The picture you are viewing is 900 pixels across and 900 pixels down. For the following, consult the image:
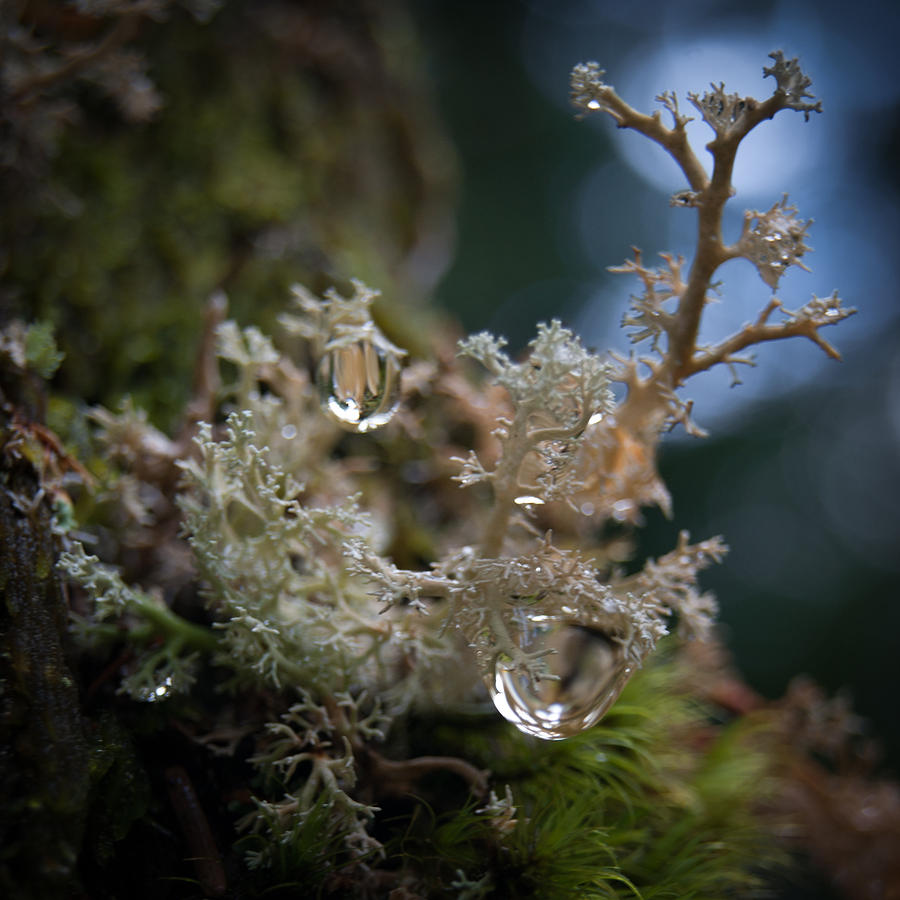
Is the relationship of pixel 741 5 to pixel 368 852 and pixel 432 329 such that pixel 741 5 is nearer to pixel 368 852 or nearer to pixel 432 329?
pixel 432 329

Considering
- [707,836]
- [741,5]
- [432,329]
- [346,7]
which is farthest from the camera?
[741,5]

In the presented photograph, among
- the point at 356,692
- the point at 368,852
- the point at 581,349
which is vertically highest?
the point at 581,349

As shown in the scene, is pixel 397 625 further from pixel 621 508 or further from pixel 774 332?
pixel 774 332

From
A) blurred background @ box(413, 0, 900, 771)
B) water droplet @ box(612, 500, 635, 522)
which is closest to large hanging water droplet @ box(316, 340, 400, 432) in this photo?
water droplet @ box(612, 500, 635, 522)

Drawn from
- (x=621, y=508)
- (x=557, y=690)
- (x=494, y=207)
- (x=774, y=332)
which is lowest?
(x=557, y=690)

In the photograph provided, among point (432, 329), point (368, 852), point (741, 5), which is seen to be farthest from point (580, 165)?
point (368, 852)

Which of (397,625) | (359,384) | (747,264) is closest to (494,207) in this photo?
(747,264)

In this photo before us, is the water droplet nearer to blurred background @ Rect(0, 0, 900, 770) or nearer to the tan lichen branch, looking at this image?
the tan lichen branch

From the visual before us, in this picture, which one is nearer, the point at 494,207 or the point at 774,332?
the point at 774,332
